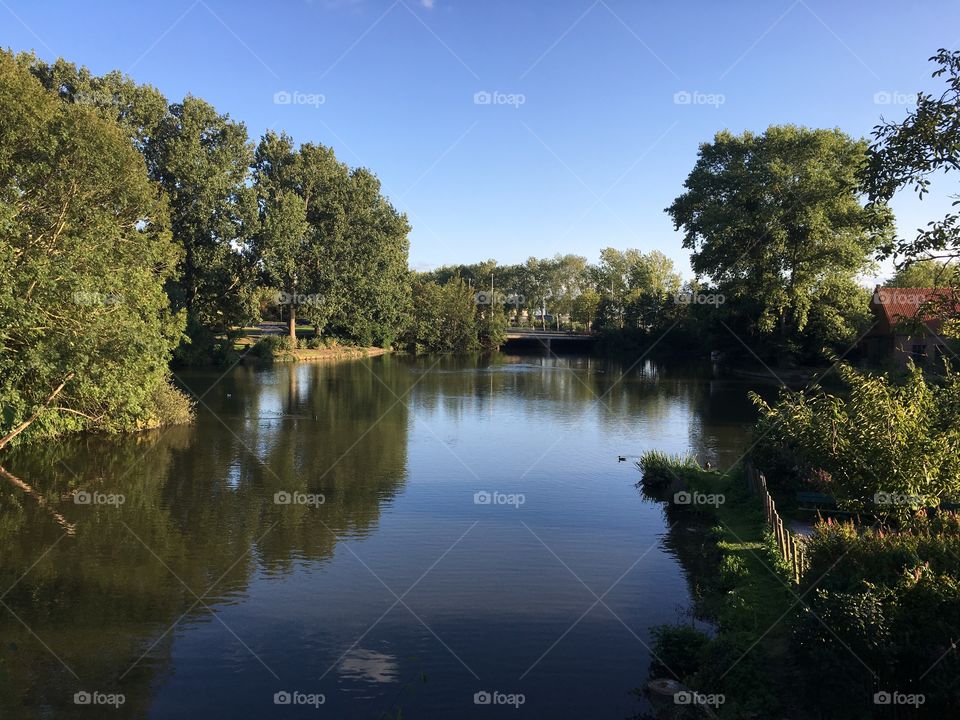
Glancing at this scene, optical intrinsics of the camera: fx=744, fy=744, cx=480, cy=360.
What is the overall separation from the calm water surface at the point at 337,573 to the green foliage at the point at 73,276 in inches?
104

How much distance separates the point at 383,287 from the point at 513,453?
54.6 metres

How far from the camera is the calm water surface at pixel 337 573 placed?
11.7 metres

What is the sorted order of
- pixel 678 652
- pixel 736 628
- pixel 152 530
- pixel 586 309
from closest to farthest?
pixel 678 652 → pixel 736 628 → pixel 152 530 → pixel 586 309

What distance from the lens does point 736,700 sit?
396 inches

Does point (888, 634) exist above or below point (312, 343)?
below

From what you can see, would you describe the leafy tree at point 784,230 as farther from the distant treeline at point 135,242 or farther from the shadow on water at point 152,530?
the distant treeline at point 135,242

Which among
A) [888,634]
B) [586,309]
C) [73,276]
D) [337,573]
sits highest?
[586,309]

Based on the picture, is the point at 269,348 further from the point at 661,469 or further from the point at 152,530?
the point at 152,530

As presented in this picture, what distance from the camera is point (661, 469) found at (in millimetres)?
25062

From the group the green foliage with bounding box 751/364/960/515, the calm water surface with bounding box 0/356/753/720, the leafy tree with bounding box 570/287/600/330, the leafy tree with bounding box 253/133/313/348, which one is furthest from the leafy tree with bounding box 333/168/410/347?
the green foliage with bounding box 751/364/960/515

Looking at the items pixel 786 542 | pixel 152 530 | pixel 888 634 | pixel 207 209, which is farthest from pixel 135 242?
pixel 207 209

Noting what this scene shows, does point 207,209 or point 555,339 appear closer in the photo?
point 207,209

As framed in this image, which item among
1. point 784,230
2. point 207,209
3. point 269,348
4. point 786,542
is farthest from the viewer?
point 269,348

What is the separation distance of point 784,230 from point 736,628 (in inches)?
1967
